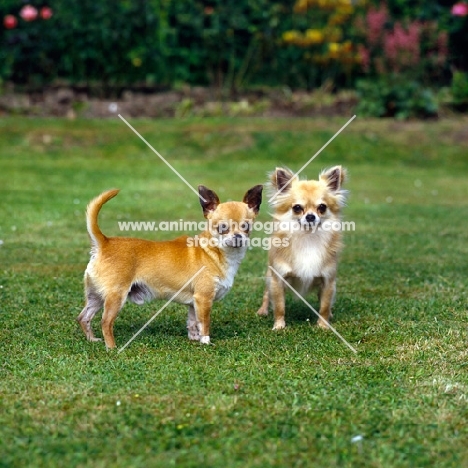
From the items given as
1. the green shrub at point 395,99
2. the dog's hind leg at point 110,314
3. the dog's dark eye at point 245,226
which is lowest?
the green shrub at point 395,99

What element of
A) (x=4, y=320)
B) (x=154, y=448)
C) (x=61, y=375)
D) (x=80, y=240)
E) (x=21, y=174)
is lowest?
(x=21, y=174)

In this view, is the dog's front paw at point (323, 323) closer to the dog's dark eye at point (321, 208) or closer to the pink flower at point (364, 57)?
the dog's dark eye at point (321, 208)

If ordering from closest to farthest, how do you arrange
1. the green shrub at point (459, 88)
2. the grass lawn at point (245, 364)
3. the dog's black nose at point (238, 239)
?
1. the grass lawn at point (245, 364)
2. the dog's black nose at point (238, 239)
3. the green shrub at point (459, 88)

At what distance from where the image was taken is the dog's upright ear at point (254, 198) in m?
5.32

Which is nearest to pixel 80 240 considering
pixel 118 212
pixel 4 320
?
pixel 118 212

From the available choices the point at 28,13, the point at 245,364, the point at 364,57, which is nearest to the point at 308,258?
the point at 245,364

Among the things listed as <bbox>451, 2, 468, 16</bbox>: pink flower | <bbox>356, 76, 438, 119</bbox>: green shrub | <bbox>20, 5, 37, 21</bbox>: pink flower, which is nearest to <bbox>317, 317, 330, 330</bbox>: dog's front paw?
<bbox>356, 76, 438, 119</bbox>: green shrub

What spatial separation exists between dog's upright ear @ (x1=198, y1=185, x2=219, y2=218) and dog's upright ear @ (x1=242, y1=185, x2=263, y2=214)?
203 mm

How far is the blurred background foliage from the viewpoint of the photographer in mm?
16656

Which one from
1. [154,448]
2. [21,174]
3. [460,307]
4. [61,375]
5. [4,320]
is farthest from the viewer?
[21,174]

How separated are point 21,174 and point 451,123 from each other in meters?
8.04

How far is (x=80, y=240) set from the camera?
8836 millimetres

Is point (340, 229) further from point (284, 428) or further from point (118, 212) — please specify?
point (118, 212)

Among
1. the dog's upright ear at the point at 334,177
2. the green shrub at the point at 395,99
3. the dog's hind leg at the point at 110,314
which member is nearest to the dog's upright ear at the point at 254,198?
the dog's upright ear at the point at 334,177
